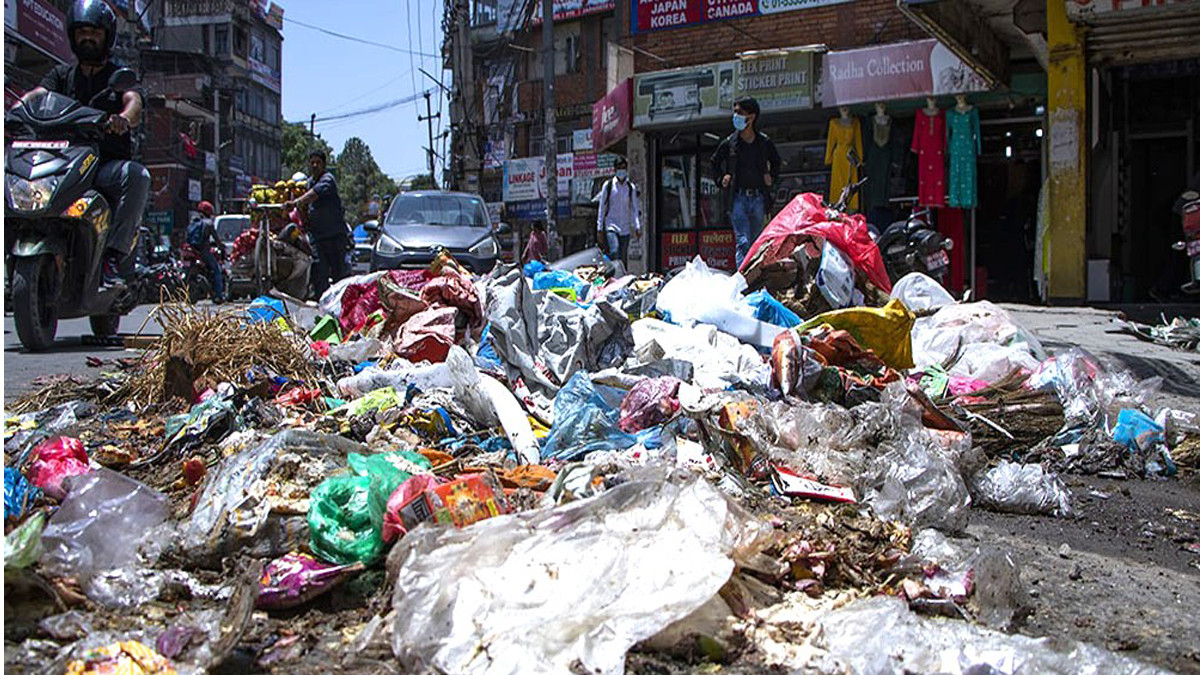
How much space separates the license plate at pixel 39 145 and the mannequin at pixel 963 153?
9627mm

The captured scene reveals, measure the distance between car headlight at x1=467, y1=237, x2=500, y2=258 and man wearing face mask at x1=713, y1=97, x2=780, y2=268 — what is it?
3795 mm

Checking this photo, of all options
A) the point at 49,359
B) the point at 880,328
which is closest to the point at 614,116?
the point at 49,359

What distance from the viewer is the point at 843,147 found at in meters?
12.9

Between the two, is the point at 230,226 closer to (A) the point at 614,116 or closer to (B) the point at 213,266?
(B) the point at 213,266

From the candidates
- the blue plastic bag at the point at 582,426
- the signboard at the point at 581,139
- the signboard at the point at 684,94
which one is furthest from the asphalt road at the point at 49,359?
the signboard at the point at 581,139

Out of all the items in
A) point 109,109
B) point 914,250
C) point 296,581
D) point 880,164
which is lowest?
point 296,581

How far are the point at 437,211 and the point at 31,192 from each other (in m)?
6.75

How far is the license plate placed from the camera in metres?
6.01

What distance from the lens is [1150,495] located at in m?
3.47

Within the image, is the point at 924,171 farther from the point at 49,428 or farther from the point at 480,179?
the point at 480,179

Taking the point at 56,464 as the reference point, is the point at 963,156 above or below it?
above

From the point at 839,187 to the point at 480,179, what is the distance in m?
28.0

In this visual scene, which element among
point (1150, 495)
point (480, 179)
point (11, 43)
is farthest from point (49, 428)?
point (480, 179)

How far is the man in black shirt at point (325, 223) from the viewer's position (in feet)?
30.2
